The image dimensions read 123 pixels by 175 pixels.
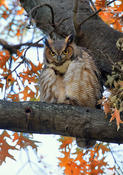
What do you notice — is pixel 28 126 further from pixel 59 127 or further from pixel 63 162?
pixel 63 162

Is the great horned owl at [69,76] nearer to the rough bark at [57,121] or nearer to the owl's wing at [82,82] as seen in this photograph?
the owl's wing at [82,82]

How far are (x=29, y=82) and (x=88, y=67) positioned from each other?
75 centimetres

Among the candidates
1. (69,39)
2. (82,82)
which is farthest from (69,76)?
(69,39)

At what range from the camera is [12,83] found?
145 inches

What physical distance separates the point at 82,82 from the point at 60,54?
0.50 meters

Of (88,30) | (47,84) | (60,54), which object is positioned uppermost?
(88,30)

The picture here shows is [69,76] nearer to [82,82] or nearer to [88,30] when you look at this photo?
[82,82]

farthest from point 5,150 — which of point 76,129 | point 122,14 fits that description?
point 122,14

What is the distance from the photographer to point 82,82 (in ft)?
11.6

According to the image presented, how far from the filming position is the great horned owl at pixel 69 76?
3531mm

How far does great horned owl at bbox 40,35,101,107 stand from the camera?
3531 millimetres

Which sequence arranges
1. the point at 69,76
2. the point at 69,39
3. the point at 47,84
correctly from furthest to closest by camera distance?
the point at 69,39 → the point at 47,84 → the point at 69,76

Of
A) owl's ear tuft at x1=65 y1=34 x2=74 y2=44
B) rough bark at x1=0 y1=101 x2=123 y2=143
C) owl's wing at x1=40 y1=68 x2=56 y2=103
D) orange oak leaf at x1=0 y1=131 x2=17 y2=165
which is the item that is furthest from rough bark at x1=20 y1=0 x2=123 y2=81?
orange oak leaf at x1=0 y1=131 x2=17 y2=165

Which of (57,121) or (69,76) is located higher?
(69,76)
